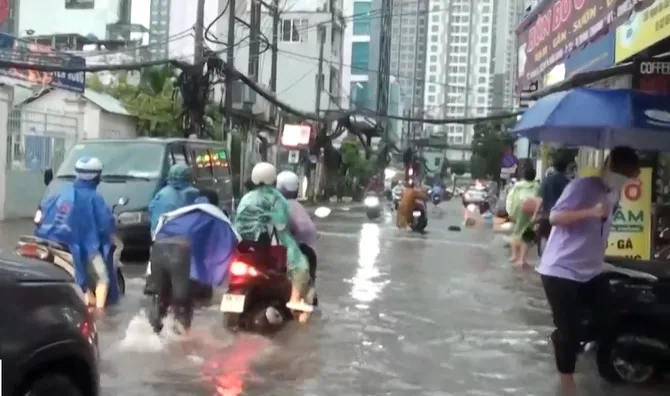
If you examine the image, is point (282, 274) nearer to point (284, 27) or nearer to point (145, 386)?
point (145, 386)

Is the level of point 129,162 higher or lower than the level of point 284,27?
lower

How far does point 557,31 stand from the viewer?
60.6 feet

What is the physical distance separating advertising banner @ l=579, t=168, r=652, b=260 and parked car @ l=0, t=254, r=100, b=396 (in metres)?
7.80

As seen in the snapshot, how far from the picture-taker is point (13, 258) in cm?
539

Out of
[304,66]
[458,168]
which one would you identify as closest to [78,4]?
[304,66]

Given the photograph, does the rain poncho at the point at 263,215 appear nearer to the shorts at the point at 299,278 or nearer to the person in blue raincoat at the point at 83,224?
the shorts at the point at 299,278

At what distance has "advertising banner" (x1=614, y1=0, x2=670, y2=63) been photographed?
392 inches

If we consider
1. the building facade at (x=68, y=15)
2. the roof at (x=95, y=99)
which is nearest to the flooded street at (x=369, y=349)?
the roof at (x=95, y=99)

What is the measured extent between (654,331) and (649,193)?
13.5 ft

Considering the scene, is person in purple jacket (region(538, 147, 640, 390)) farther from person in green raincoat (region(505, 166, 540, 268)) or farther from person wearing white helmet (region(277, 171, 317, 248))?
person in green raincoat (region(505, 166, 540, 268))

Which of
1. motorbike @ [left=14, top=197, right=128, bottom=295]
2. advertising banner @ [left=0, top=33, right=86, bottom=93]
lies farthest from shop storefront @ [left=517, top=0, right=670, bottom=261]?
advertising banner @ [left=0, top=33, right=86, bottom=93]

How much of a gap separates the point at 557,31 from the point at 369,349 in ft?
33.1

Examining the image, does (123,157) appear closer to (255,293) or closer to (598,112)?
(255,293)

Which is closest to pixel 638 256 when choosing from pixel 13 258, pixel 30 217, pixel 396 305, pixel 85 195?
pixel 396 305
